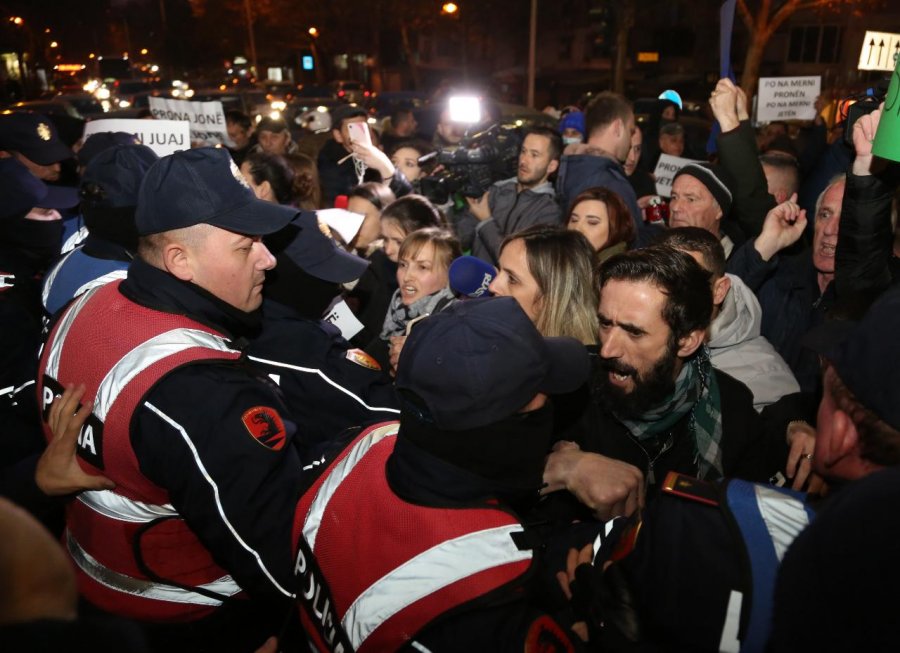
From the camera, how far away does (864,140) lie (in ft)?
9.50

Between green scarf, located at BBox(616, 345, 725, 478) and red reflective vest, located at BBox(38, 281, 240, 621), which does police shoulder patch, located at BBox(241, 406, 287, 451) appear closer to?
red reflective vest, located at BBox(38, 281, 240, 621)

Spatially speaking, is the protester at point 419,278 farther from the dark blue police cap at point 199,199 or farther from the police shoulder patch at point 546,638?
the police shoulder patch at point 546,638

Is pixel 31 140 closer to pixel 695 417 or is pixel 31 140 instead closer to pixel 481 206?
pixel 481 206

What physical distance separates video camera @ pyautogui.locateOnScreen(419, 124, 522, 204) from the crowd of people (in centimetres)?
189

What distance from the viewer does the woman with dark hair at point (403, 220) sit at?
4.70 m

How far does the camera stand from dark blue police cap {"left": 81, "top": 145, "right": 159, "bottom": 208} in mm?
3037

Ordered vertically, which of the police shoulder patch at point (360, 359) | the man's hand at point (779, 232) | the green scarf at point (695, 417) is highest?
the man's hand at point (779, 232)

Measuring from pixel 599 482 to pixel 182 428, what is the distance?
4.33 feet

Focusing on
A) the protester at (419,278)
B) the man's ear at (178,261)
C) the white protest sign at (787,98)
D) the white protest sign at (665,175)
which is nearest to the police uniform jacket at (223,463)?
the man's ear at (178,261)

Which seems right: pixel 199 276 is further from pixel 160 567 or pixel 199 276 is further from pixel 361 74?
pixel 361 74

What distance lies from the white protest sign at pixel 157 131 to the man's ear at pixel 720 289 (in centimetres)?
461

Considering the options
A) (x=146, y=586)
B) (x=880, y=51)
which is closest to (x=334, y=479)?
(x=146, y=586)

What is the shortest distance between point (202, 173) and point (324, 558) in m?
1.38

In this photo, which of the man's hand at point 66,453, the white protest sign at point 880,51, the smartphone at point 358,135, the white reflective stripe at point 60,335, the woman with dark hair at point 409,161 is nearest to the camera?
the man's hand at point 66,453
